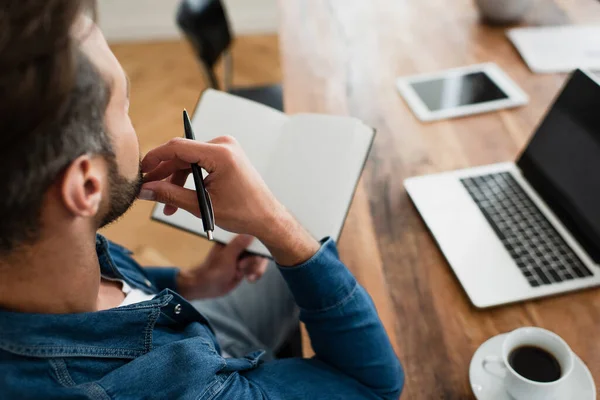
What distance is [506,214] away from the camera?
2.93ft

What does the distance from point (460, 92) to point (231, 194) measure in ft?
2.25

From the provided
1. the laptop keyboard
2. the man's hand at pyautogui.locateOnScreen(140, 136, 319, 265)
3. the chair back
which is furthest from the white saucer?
the chair back

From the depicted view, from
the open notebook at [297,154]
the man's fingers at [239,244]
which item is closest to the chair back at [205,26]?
the open notebook at [297,154]

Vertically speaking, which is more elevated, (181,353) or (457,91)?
(457,91)

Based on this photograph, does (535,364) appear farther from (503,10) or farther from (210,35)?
(210,35)

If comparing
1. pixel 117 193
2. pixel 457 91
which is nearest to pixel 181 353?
pixel 117 193

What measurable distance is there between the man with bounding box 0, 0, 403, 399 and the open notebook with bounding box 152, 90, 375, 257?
0.10 metres

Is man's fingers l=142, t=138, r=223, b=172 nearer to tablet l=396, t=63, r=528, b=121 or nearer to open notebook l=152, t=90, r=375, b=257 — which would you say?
open notebook l=152, t=90, r=375, b=257

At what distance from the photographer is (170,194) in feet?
2.35

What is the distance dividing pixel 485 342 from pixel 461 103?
59cm

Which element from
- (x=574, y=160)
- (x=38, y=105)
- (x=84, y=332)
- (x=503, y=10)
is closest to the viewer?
(x=38, y=105)

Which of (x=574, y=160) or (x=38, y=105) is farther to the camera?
(x=574, y=160)

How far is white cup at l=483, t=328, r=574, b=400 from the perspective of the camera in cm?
62

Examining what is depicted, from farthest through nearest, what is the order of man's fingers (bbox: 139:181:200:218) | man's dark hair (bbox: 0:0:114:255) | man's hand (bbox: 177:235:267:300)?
man's hand (bbox: 177:235:267:300) → man's fingers (bbox: 139:181:200:218) → man's dark hair (bbox: 0:0:114:255)
